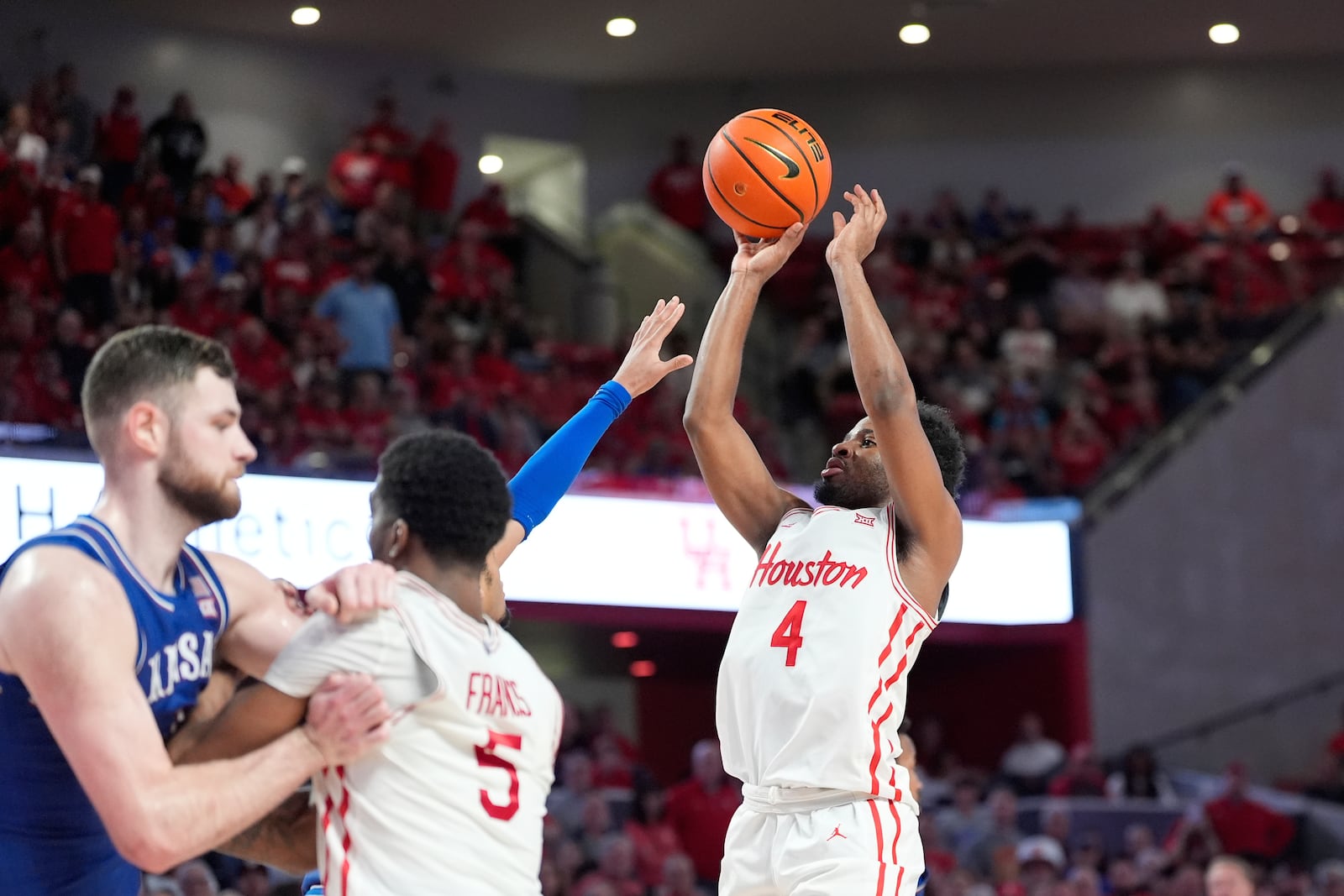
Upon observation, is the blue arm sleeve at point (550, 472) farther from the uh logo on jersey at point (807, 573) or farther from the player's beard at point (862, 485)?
the player's beard at point (862, 485)

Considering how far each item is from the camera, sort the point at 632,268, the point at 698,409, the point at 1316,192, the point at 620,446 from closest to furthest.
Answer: the point at 698,409
the point at 620,446
the point at 632,268
the point at 1316,192

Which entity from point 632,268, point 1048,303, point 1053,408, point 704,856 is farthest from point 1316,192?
point 704,856

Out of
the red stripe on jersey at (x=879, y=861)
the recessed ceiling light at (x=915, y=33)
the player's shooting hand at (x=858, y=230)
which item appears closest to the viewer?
the red stripe on jersey at (x=879, y=861)

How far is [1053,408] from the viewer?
16297 mm

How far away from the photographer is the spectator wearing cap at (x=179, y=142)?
15047 millimetres

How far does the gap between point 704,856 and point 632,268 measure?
847cm

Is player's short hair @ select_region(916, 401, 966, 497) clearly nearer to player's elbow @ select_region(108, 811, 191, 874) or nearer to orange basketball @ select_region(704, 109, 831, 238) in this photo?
orange basketball @ select_region(704, 109, 831, 238)

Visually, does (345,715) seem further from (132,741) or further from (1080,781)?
(1080,781)

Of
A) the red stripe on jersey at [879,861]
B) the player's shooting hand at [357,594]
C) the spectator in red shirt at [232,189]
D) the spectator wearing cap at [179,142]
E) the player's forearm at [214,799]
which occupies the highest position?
the spectator wearing cap at [179,142]

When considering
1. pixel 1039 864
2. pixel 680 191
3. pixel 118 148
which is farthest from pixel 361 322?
pixel 680 191

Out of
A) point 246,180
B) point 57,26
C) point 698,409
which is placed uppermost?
point 57,26

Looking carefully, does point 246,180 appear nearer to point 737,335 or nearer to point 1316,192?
point 1316,192

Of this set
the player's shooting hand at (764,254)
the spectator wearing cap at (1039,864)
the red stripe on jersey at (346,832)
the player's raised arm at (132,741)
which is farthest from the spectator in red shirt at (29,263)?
the red stripe on jersey at (346,832)

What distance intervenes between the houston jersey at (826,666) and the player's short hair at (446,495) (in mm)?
1472
